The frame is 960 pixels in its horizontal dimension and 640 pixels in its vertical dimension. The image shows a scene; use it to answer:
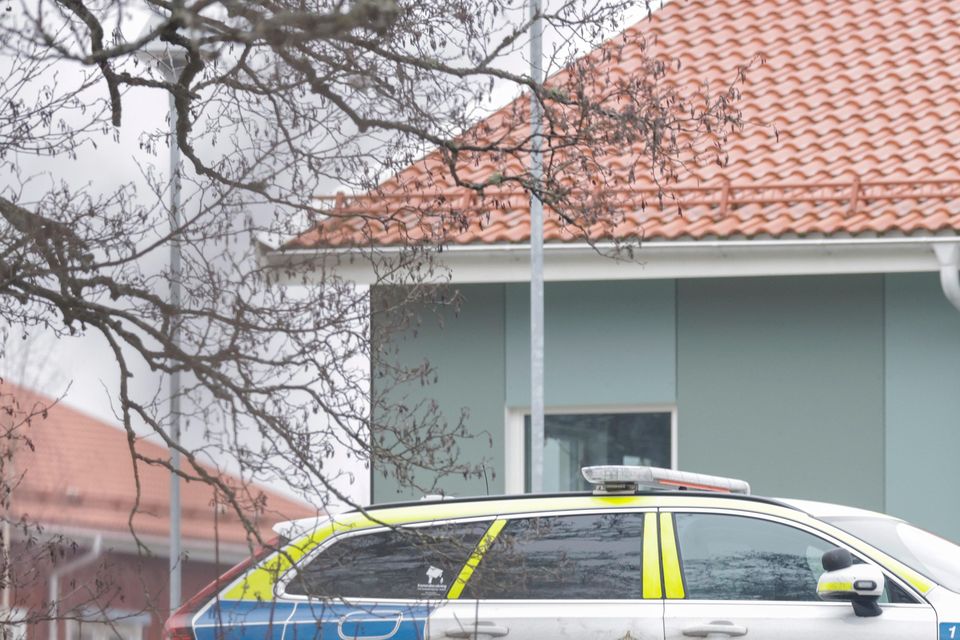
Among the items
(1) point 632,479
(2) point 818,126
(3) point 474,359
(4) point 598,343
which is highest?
(2) point 818,126

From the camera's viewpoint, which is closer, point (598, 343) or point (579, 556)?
point (579, 556)

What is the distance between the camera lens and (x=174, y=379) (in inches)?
199

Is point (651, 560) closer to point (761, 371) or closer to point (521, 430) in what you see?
point (761, 371)

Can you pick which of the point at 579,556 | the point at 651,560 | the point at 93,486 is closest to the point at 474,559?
the point at 579,556

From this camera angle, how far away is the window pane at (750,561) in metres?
6.25

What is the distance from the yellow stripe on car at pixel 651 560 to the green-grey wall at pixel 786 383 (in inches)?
175

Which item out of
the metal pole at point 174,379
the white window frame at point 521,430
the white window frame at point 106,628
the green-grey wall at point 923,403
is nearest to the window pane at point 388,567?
the metal pole at point 174,379

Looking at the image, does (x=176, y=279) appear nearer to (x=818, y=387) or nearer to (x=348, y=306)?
(x=348, y=306)

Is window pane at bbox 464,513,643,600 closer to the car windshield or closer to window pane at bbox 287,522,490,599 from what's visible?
window pane at bbox 287,522,490,599

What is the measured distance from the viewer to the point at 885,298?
35.2 feet

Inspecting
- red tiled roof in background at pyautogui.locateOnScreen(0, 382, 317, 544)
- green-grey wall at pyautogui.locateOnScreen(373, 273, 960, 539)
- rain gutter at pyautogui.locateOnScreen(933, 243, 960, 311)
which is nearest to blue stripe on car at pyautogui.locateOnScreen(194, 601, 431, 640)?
red tiled roof in background at pyautogui.locateOnScreen(0, 382, 317, 544)

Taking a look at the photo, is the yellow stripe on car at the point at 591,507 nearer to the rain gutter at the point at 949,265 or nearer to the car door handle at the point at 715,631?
the car door handle at the point at 715,631

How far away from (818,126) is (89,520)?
7.94m

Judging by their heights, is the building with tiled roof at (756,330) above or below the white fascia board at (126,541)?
above
